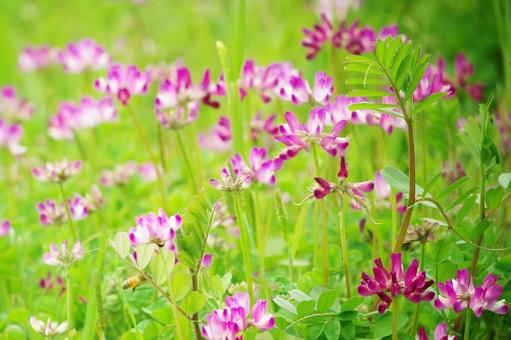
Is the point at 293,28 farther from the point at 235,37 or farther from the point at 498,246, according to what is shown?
the point at 498,246

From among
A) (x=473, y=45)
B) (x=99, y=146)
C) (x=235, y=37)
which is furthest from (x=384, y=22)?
(x=235, y=37)

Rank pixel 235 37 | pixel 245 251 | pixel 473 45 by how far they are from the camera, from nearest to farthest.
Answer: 1. pixel 245 251
2. pixel 235 37
3. pixel 473 45

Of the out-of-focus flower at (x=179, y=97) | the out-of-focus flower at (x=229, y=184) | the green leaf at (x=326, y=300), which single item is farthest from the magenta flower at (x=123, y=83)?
the green leaf at (x=326, y=300)

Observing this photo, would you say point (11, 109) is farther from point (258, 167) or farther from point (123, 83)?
point (258, 167)

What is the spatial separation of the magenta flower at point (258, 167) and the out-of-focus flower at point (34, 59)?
2.11 metres

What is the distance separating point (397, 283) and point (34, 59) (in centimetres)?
254

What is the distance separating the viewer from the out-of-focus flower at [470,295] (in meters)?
1.22

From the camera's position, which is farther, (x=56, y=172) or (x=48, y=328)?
(x=56, y=172)

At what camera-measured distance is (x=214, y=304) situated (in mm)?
1354

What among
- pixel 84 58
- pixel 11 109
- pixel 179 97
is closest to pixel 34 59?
pixel 11 109

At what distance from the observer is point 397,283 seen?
3.84 ft

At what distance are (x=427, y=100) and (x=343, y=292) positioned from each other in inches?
19.4

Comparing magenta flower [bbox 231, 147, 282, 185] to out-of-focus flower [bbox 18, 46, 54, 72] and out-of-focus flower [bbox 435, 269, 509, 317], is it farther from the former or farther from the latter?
out-of-focus flower [bbox 18, 46, 54, 72]

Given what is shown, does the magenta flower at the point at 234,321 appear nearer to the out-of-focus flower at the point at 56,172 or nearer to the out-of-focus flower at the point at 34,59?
the out-of-focus flower at the point at 56,172
